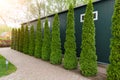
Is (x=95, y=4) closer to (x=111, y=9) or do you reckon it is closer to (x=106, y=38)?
(x=111, y=9)

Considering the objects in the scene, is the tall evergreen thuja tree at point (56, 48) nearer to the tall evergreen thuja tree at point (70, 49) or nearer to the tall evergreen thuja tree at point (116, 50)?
the tall evergreen thuja tree at point (70, 49)

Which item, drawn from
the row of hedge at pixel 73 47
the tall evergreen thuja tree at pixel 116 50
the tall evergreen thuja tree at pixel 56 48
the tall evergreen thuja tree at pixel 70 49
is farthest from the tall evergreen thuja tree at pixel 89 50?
the tall evergreen thuja tree at pixel 56 48

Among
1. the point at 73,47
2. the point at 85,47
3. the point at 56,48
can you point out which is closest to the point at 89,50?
the point at 85,47

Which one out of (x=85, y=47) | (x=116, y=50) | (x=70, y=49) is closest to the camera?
(x=116, y=50)

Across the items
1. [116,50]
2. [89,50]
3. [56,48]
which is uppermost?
[116,50]

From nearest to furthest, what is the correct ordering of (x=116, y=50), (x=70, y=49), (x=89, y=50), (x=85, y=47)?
(x=116, y=50) → (x=89, y=50) → (x=85, y=47) → (x=70, y=49)

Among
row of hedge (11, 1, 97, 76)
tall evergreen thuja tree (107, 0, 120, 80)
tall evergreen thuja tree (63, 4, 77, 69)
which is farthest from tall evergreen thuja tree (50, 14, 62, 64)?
tall evergreen thuja tree (107, 0, 120, 80)

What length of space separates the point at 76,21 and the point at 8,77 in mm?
5913

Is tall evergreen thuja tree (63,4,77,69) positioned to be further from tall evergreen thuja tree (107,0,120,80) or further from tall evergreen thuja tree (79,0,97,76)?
tall evergreen thuja tree (107,0,120,80)

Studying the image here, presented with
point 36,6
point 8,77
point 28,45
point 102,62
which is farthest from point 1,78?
point 36,6

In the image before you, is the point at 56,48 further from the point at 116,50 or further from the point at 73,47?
the point at 116,50

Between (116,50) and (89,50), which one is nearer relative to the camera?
(116,50)

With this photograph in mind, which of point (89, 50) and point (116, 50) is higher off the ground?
point (116, 50)

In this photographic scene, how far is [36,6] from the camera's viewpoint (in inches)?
1011
